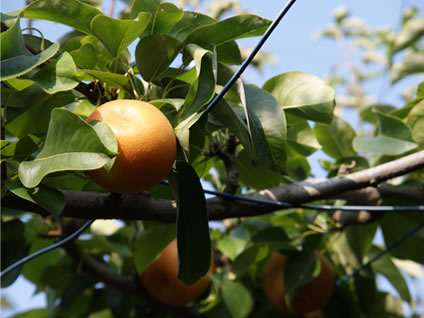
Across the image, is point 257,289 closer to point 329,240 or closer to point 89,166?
point 329,240

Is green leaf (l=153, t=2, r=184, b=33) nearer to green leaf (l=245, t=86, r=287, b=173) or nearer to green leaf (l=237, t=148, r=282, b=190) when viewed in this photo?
green leaf (l=245, t=86, r=287, b=173)

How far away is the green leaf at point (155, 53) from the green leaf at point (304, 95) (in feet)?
0.76

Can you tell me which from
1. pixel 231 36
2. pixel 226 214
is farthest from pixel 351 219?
pixel 231 36

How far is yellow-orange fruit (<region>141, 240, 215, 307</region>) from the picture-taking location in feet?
4.09

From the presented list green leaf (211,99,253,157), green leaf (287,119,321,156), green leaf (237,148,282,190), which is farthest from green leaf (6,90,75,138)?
green leaf (287,119,321,156)

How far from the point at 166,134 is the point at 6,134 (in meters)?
0.34

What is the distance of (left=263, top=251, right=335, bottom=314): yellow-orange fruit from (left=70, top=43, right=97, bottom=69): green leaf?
68 centimetres

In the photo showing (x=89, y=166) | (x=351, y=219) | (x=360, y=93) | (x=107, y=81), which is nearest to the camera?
(x=89, y=166)

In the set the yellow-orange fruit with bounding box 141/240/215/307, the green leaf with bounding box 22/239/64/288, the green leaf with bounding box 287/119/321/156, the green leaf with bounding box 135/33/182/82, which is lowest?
the green leaf with bounding box 22/239/64/288

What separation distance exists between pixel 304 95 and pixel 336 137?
300 millimetres

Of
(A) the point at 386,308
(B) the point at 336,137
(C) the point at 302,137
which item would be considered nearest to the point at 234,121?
(C) the point at 302,137

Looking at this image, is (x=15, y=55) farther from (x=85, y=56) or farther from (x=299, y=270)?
(x=299, y=270)

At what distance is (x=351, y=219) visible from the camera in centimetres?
116

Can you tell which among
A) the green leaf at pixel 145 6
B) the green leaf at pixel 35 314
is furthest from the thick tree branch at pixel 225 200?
the green leaf at pixel 35 314
